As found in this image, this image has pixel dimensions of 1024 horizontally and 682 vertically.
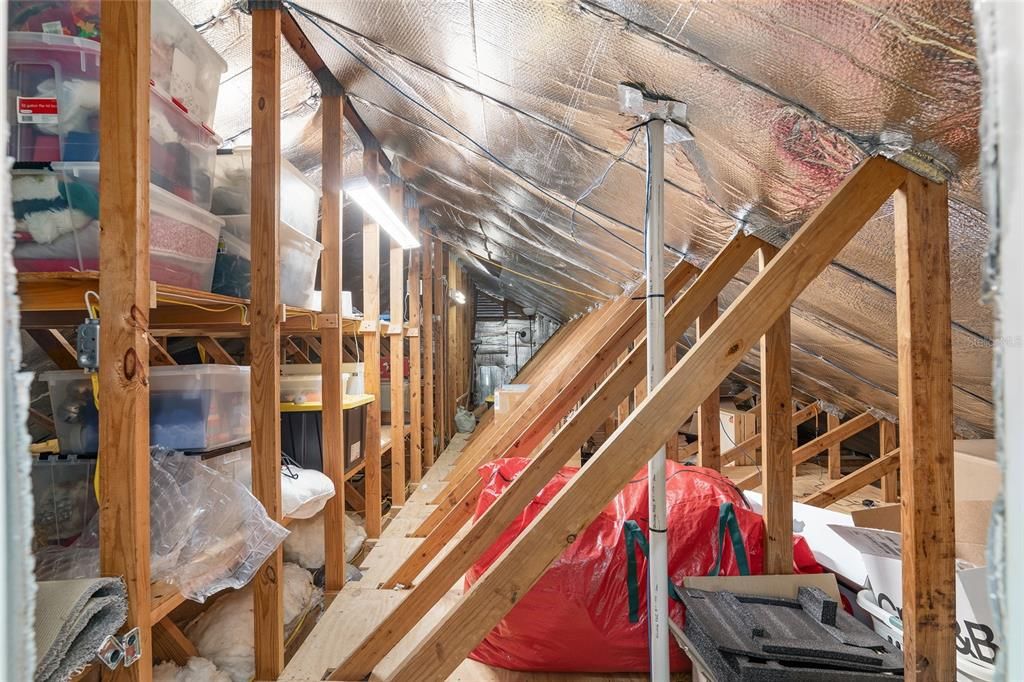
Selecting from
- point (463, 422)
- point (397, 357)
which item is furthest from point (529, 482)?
point (463, 422)

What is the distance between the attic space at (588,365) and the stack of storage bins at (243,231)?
0.04 ft

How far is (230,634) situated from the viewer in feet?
5.52

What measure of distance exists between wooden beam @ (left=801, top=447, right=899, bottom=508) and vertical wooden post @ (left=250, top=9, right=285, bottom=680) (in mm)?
2764

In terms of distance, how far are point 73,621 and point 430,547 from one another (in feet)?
5.16

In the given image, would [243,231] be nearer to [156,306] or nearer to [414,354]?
[156,306]

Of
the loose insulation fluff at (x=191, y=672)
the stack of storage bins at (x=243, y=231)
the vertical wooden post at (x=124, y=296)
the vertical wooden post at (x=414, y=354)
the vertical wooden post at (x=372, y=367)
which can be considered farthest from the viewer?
the vertical wooden post at (x=414, y=354)

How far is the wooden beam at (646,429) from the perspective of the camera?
2.82ft

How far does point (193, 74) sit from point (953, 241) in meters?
1.91

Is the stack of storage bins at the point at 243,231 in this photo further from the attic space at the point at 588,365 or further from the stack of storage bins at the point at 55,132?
the stack of storage bins at the point at 55,132

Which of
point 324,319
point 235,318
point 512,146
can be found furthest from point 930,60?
point 324,319

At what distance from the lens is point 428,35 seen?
53.7 inches

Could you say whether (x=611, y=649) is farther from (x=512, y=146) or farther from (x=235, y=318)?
(x=512, y=146)

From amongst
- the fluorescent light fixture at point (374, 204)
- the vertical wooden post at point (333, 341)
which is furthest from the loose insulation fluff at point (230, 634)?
the fluorescent light fixture at point (374, 204)

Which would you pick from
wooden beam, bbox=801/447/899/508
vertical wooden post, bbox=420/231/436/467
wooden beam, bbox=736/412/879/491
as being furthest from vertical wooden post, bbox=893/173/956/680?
vertical wooden post, bbox=420/231/436/467
